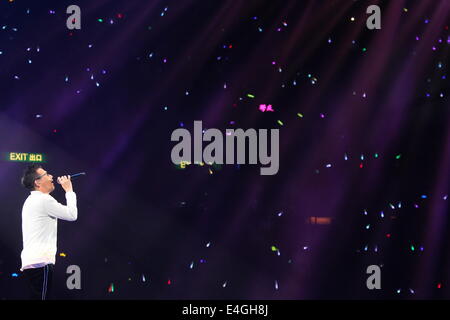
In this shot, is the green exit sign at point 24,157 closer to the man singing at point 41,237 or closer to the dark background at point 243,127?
the dark background at point 243,127

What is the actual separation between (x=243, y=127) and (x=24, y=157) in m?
2.00

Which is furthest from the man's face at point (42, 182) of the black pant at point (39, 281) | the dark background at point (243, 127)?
the dark background at point (243, 127)

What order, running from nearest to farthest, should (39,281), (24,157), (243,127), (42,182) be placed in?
(39,281) < (42,182) < (24,157) < (243,127)

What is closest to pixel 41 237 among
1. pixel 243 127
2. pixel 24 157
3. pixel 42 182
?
pixel 42 182

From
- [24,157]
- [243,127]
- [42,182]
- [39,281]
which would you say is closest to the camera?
[39,281]

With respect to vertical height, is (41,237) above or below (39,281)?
above

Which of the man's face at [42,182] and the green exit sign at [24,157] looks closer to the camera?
the man's face at [42,182]

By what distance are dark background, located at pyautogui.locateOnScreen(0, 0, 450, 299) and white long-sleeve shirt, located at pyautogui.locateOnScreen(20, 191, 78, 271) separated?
1.59 meters

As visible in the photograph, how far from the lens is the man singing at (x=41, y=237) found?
2.96 metres

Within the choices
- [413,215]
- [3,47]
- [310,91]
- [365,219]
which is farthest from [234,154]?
[3,47]

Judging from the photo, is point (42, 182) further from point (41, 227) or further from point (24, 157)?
point (24, 157)

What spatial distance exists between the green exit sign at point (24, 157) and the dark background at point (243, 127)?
50 millimetres

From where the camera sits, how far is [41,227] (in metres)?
3.02

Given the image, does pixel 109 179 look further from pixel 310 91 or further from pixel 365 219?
pixel 365 219
